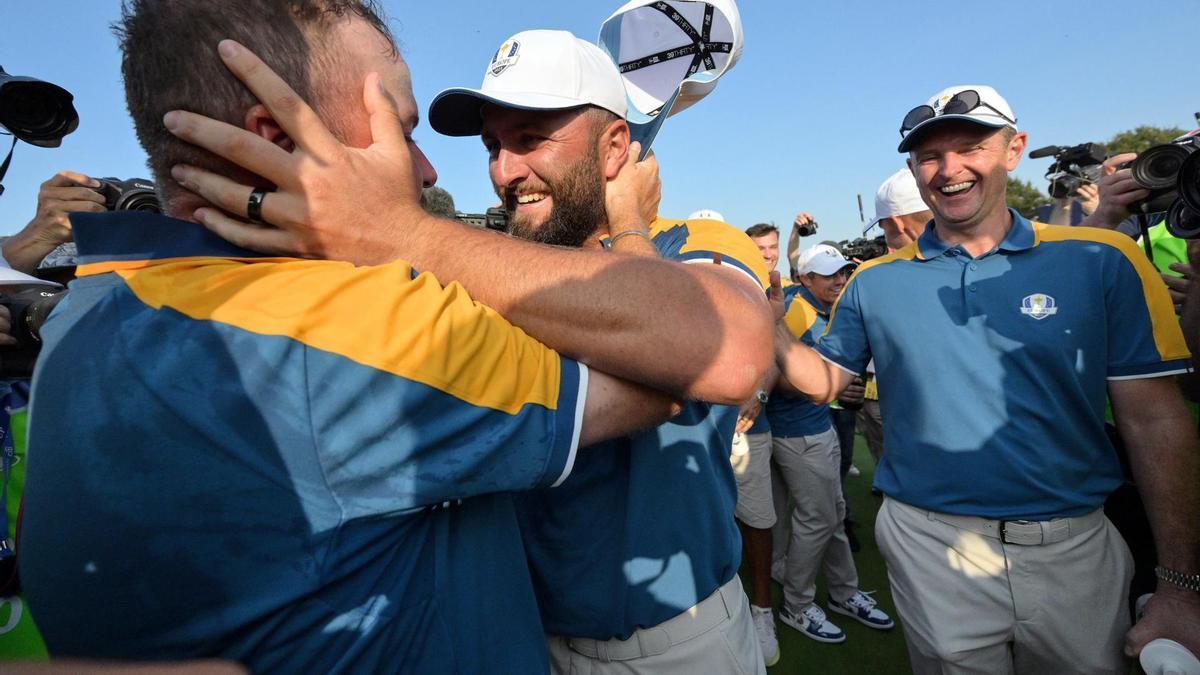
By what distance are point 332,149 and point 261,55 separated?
9.5 inches

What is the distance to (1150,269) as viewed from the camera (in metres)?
2.53

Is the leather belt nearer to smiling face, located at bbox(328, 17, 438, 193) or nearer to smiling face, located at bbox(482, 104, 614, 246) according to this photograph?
smiling face, located at bbox(482, 104, 614, 246)

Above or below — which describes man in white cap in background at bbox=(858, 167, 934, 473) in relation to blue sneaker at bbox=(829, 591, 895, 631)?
above

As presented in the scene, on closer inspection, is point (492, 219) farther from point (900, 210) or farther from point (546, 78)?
point (900, 210)

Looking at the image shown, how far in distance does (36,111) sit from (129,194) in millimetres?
556

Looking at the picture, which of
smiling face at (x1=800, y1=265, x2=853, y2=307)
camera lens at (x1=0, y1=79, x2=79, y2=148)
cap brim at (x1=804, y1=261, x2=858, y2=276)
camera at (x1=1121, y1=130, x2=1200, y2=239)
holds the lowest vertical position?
smiling face at (x1=800, y1=265, x2=853, y2=307)

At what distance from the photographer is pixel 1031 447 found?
2555 mm

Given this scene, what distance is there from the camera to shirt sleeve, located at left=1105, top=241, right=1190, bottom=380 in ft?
7.94

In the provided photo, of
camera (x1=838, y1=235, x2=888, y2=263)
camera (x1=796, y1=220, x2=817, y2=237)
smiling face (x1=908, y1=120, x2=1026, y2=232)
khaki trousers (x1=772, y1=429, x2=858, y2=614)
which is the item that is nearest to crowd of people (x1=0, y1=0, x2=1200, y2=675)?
smiling face (x1=908, y1=120, x2=1026, y2=232)

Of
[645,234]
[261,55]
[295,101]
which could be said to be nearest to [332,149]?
[295,101]

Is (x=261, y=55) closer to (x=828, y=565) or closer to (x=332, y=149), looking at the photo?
(x=332, y=149)

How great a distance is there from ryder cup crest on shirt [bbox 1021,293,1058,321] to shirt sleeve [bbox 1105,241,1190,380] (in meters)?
A: 0.21

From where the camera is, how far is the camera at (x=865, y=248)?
21.5ft

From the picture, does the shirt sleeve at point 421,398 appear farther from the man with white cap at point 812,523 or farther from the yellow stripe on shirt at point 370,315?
the man with white cap at point 812,523
